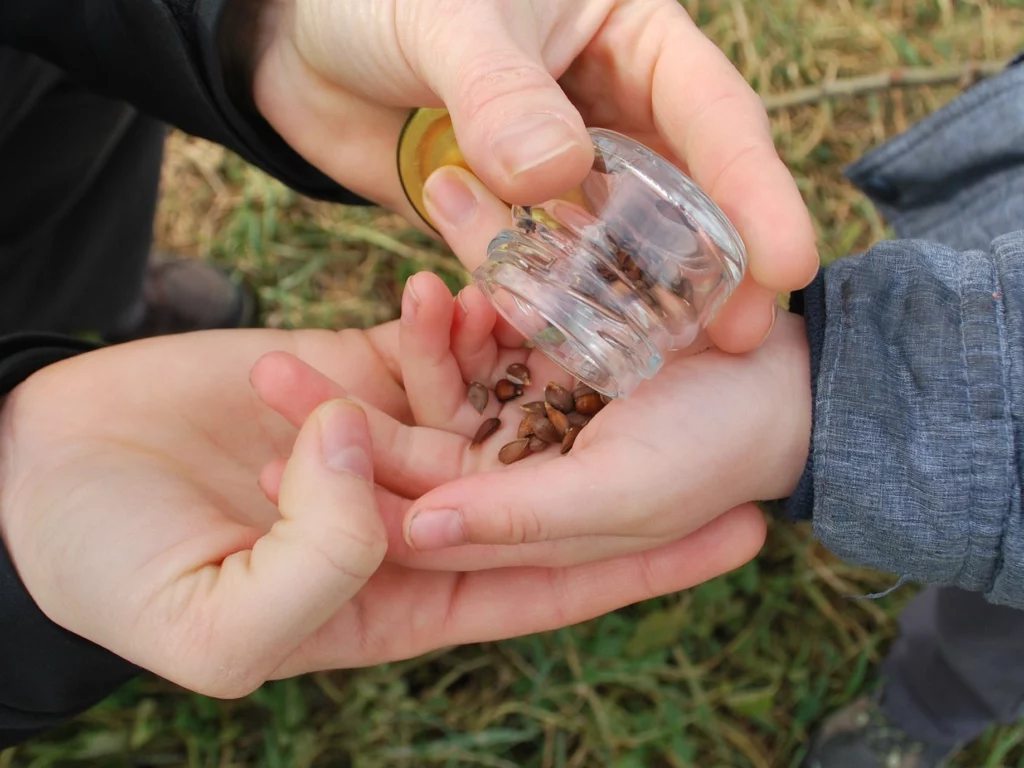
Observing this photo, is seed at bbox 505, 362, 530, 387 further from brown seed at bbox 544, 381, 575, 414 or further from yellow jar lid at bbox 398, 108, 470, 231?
yellow jar lid at bbox 398, 108, 470, 231

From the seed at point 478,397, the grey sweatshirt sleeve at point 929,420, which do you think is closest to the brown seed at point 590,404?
the seed at point 478,397

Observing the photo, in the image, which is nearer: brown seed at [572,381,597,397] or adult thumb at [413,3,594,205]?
adult thumb at [413,3,594,205]

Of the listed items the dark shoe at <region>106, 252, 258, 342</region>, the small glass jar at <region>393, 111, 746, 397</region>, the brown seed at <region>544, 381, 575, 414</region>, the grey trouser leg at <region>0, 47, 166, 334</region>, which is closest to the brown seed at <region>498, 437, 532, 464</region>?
the brown seed at <region>544, 381, 575, 414</region>

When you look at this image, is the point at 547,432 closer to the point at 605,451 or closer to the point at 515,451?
the point at 515,451

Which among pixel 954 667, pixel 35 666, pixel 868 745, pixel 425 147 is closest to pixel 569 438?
pixel 425 147

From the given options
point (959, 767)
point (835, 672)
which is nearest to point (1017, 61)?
point (835, 672)

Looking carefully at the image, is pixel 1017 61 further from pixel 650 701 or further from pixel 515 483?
pixel 650 701

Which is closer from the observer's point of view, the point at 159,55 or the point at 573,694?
the point at 159,55
